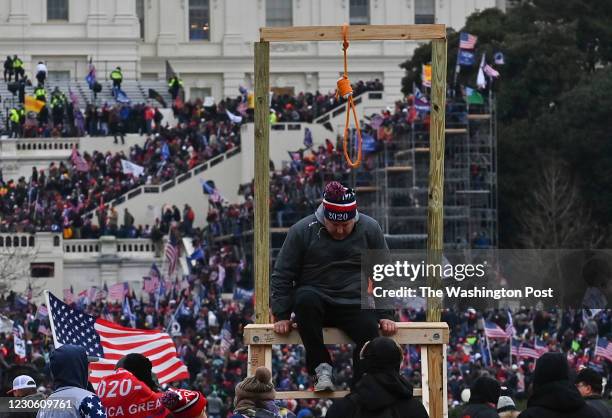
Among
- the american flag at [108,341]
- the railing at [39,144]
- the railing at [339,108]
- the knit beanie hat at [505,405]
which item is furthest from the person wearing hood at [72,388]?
the railing at [339,108]

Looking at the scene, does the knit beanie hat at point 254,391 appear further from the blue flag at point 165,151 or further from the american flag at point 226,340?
the blue flag at point 165,151

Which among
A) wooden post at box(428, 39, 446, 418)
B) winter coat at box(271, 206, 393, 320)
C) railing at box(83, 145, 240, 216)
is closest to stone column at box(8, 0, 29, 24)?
railing at box(83, 145, 240, 216)

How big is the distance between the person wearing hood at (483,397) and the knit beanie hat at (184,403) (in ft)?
7.54

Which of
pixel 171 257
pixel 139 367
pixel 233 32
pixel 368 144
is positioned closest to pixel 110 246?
pixel 171 257

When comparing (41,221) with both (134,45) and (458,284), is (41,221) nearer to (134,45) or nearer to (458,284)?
(134,45)

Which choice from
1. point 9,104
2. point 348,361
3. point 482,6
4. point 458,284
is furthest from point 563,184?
→ point 458,284

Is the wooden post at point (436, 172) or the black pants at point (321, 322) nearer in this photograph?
the black pants at point (321, 322)

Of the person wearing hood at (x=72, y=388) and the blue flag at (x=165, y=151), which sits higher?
the blue flag at (x=165, y=151)

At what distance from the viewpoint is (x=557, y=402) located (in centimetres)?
1290

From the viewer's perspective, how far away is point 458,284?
14773 mm

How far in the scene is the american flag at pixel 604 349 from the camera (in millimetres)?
31800

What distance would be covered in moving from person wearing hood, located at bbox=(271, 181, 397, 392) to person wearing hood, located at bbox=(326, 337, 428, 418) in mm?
1727

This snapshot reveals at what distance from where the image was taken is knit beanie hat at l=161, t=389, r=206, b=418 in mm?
13078

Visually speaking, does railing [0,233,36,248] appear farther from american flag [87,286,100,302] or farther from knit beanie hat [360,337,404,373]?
knit beanie hat [360,337,404,373]
